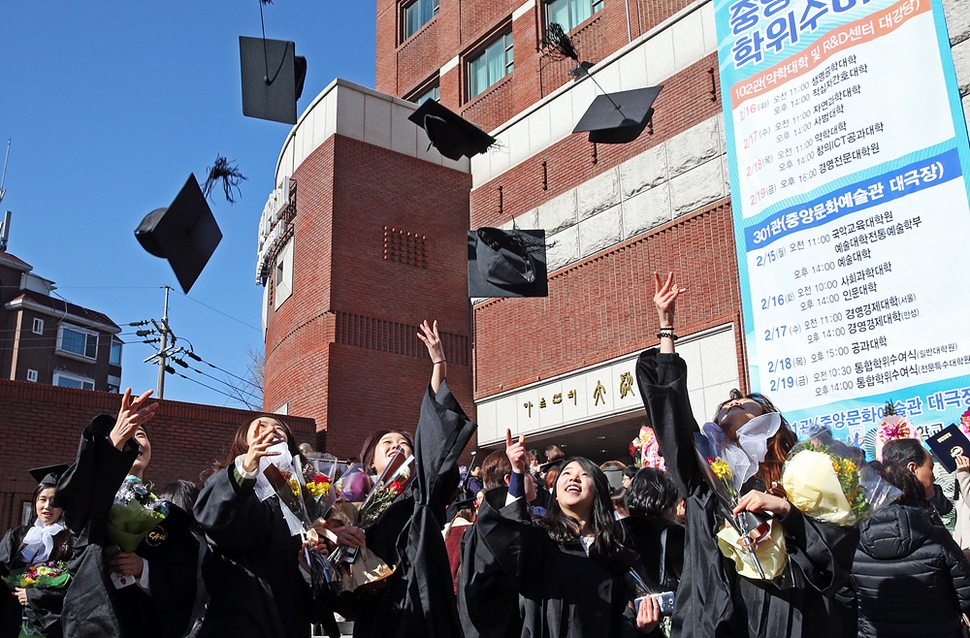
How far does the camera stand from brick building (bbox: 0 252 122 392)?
37656 millimetres

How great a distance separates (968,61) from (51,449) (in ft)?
40.6

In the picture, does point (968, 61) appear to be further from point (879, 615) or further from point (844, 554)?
point (844, 554)

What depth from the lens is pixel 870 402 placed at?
7875 mm

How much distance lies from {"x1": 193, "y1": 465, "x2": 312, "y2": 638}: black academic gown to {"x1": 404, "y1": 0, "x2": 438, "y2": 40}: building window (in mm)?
18529

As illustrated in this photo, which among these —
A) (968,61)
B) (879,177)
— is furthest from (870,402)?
(968,61)

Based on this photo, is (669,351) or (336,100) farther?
(336,100)

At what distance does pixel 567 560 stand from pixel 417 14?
64.1 ft

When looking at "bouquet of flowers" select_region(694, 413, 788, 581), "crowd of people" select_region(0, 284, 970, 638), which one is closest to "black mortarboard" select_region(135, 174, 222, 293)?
"crowd of people" select_region(0, 284, 970, 638)

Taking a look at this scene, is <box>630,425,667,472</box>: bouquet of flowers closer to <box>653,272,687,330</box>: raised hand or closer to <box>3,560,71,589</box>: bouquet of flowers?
<box>653,272,687,330</box>: raised hand

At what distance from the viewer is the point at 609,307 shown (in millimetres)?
12906

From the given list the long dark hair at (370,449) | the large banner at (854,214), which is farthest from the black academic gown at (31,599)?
the large banner at (854,214)

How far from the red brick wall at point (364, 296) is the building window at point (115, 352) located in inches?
1266

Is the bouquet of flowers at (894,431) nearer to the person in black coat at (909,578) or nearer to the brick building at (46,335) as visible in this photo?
the person in black coat at (909,578)

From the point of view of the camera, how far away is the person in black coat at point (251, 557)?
8.77 feet
